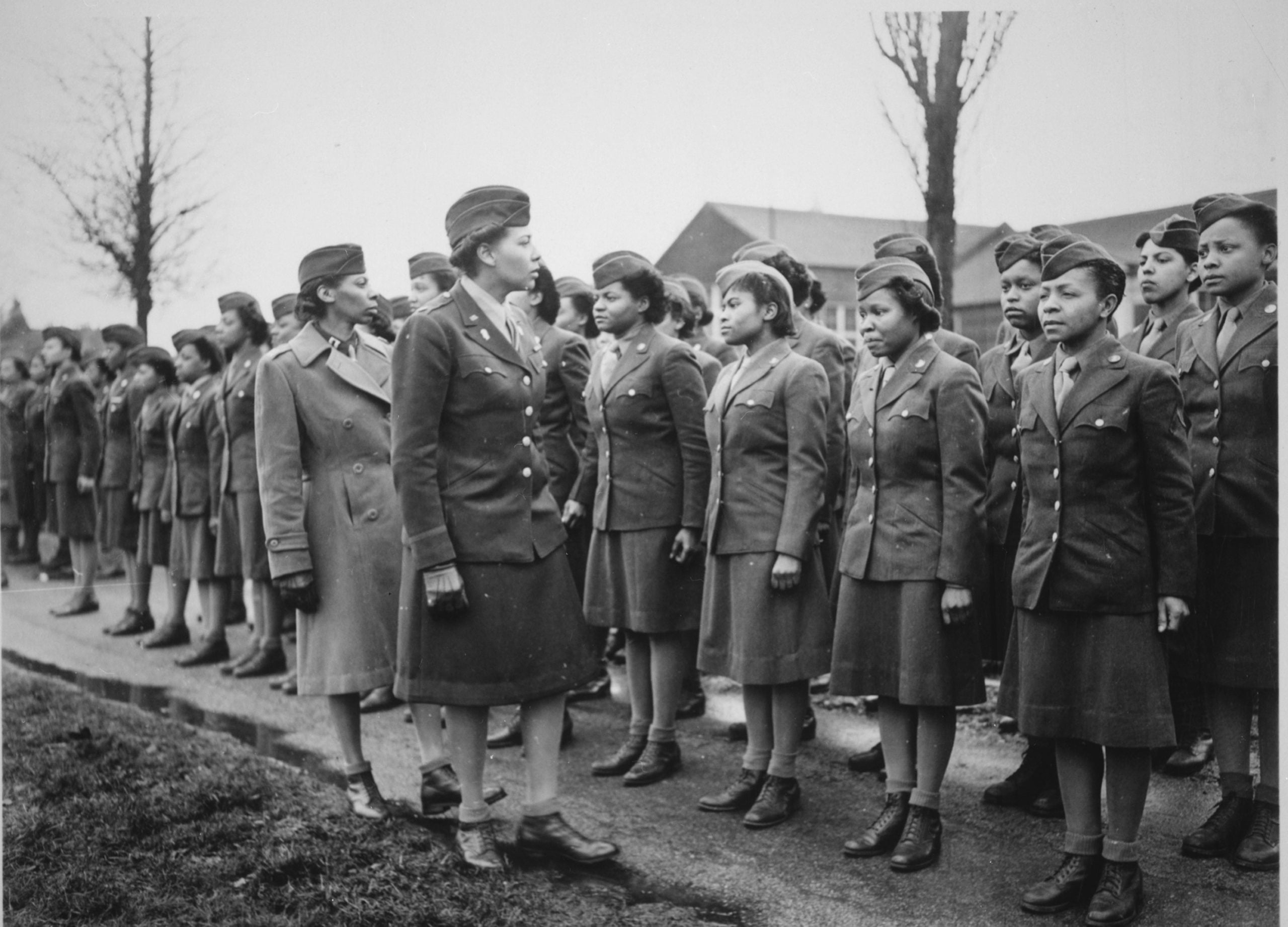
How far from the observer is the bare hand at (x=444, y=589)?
13.7 ft

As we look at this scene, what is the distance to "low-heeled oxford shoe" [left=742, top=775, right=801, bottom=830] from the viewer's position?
466cm

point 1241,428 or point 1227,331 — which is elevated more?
point 1227,331

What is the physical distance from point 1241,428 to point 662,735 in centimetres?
272

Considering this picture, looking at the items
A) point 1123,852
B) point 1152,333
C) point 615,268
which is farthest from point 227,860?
point 1152,333

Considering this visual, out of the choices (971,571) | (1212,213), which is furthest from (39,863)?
(1212,213)

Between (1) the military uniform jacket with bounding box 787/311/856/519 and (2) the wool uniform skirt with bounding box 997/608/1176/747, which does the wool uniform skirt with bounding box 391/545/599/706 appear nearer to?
(2) the wool uniform skirt with bounding box 997/608/1176/747

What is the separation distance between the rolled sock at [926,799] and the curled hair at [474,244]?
2528 mm

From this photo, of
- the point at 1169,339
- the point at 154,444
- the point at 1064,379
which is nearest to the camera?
the point at 1064,379

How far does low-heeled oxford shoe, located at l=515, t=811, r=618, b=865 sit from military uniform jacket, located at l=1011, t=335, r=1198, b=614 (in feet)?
5.77

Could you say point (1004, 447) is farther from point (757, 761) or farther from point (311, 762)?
point (311, 762)

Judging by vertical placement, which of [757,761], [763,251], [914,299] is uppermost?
[763,251]

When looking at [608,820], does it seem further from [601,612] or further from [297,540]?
[297,540]

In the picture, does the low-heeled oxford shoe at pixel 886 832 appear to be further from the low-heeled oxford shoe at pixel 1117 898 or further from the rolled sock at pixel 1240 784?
the rolled sock at pixel 1240 784

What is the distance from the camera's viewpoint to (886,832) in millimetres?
4336
